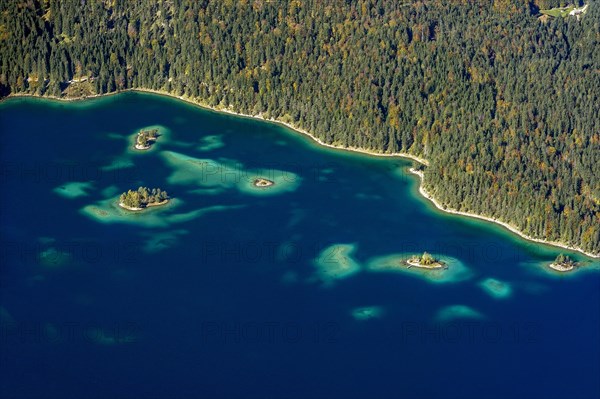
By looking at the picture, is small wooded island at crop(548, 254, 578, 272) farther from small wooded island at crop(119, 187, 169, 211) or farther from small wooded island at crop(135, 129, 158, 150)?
small wooded island at crop(135, 129, 158, 150)

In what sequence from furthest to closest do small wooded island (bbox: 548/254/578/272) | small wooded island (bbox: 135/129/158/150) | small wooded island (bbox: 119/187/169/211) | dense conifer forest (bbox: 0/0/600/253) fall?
small wooded island (bbox: 135/129/158/150) → dense conifer forest (bbox: 0/0/600/253) → small wooded island (bbox: 119/187/169/211) → small wooded island (bbox: 548/254/578/272)

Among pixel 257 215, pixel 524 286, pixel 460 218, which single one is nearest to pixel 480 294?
pixel 524 286

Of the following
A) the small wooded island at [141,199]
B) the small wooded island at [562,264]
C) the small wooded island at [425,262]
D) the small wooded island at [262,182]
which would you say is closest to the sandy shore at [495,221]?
the small wooded island at [562,264]

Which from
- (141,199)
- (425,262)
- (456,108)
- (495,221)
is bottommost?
(425,262)

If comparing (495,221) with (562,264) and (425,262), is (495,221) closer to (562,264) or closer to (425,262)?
(562,264)

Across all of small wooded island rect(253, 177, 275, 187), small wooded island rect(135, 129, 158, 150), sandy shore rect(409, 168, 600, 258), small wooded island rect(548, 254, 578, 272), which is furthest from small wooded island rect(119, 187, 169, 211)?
small wooded island rect(548, 254, 578, 272)

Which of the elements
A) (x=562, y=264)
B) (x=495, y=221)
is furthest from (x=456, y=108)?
(x=562, y=264)
